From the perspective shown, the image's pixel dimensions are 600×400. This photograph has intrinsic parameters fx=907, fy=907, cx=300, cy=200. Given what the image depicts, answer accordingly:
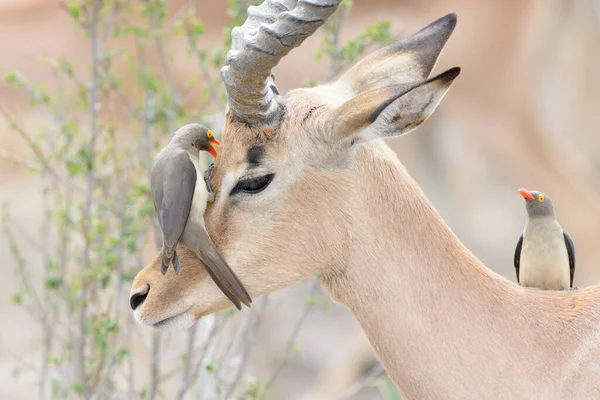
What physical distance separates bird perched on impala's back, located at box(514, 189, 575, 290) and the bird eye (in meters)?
0.87

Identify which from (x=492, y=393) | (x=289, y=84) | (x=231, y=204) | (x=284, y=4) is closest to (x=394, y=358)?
(x=492, y=393)

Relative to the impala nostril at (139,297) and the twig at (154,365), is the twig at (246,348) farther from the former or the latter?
the impala nostril at (139,297)

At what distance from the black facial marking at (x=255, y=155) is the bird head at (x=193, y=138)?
1.10 ft

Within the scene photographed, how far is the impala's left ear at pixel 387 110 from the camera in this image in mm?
2352

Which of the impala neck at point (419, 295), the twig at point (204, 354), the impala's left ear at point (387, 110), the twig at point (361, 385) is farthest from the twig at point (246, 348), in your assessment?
the impala's left ear at point (387, 110)

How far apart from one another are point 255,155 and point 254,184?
83 millimetres

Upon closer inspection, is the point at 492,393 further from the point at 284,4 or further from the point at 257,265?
the point at 284,4

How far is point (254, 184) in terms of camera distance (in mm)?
2602

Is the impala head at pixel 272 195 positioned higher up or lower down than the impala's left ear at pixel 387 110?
lower down

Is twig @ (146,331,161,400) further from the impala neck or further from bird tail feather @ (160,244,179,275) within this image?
the impala neck

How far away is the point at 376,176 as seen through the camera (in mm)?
2602

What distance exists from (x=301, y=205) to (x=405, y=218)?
299 mm

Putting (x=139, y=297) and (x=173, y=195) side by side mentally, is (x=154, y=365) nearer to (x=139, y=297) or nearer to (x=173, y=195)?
(x=139, y=297)

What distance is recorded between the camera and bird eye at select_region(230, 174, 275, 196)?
102 inches
